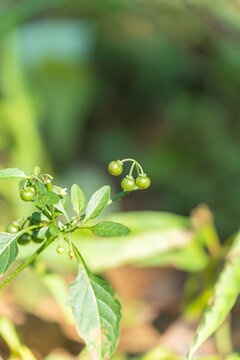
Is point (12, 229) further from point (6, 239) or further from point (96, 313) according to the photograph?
point (96, 313)

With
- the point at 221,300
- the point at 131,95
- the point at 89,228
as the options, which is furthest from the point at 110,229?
the point at 131,95

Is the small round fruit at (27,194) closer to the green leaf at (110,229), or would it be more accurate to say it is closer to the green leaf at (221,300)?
the green leaf at (110,229)

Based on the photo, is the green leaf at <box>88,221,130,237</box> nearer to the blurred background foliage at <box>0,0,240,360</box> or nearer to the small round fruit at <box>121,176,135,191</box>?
the small round fruit at <box>121,176,135,191</box>

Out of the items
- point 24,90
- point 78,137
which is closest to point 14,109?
point 24,90

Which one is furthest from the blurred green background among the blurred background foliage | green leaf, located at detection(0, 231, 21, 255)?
green leaf, located at detection(0, 231, 21, 255)

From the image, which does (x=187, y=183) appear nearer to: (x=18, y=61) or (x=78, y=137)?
(x=78, y=137)

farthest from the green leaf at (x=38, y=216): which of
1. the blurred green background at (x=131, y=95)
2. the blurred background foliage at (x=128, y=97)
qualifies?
Answer: the blurred green background at (x=131, y=95)
